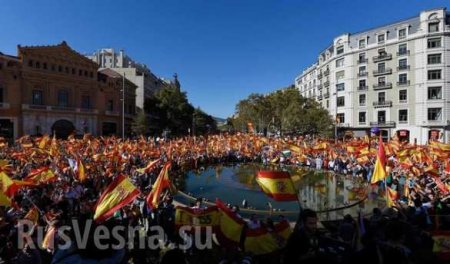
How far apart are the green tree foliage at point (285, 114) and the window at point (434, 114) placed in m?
15.2

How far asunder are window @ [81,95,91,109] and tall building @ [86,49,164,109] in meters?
20.0

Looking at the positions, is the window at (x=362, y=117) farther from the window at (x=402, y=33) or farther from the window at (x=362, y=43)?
the window at (x=402, y=33)

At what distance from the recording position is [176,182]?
2525 centimetres

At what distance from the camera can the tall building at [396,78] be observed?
51.1m

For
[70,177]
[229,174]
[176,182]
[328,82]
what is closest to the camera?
[70,177]

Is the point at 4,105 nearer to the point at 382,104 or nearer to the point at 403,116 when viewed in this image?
the point at 382,104

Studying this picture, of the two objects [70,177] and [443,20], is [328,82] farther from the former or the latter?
[70,177]

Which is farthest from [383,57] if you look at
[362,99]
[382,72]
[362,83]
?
[362,99]

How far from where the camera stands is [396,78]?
56.2m

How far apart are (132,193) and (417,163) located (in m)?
20.1

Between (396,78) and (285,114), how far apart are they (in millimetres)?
19608

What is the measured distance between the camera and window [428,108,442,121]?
5147cm

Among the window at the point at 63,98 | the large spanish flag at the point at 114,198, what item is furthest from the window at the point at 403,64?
the large spanish flag at the point at 114,198

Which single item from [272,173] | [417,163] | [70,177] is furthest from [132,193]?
[417,163]
